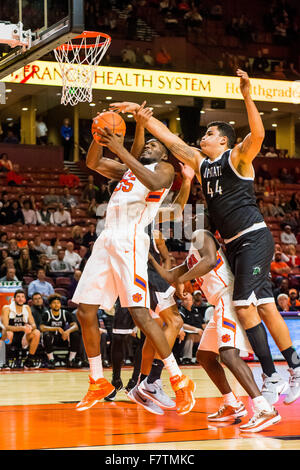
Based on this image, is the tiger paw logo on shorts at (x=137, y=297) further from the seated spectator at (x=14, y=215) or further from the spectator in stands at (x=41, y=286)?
the seated spectator at (x=14, y=215)

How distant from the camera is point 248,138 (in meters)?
5.25

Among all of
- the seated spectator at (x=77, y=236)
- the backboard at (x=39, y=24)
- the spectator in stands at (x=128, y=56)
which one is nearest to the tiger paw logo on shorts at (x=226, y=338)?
the backboard at (x=39, y=24)

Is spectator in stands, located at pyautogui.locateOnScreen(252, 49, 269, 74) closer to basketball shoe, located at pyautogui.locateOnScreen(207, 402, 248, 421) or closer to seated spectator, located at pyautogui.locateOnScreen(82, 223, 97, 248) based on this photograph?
seated spectator, located at pyautogui.locateOnScreen(82, 223, 97, 248)

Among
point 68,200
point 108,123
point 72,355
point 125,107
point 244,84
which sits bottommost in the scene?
point 72,355

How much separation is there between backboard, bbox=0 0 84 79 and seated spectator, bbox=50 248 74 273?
7811 mm

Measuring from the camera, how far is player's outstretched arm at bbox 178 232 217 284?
5.56m

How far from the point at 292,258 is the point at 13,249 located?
721 centimetres

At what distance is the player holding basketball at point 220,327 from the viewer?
17.2 ft

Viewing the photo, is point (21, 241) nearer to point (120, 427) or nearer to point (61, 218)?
point (61, 218)

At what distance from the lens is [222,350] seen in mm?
5391

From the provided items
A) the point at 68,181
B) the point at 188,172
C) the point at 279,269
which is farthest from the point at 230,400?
the point at 68,181

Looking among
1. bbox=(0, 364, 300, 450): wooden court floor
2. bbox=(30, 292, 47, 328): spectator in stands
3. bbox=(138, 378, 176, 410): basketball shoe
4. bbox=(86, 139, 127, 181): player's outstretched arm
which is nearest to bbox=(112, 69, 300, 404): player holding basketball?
bbox=(0, 364, 300, 450): wooden court floor

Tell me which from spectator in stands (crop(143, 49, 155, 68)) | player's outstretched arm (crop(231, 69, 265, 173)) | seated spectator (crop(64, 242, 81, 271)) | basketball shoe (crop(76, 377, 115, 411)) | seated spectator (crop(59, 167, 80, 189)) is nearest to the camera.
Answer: player's outstretched arm (crop(231, 69, 265, 173))

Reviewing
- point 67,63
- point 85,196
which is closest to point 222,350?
point 67,63
